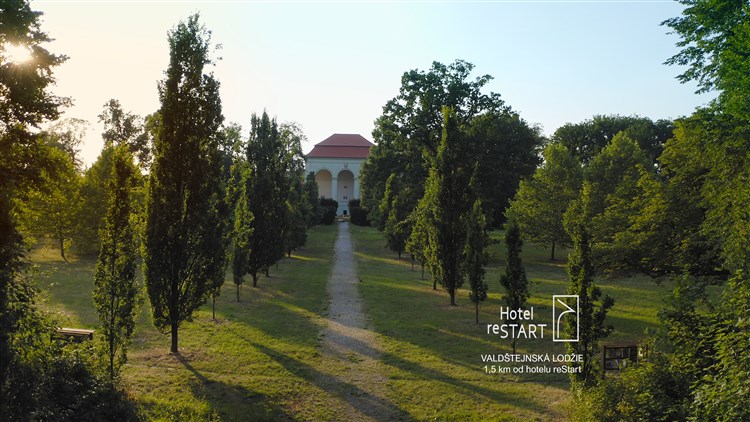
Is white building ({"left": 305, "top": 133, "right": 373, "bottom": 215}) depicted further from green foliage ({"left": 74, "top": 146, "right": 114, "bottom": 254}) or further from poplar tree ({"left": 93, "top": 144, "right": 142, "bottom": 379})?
poplar tree ({"left": 93, "top": 144, "right": 142, "bottom": 379})

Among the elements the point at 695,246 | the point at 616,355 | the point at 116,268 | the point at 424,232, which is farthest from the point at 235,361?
the point at 695,246

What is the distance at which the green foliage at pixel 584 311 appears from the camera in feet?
33.5

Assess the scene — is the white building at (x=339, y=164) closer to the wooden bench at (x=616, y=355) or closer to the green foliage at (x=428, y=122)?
the green foliage at (x=428, y=122)

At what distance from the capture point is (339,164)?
81.4 metres

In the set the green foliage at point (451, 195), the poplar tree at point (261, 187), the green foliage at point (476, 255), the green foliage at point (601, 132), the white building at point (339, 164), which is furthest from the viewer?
the white building at point (339, 164)

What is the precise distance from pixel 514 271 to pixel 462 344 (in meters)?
2.75

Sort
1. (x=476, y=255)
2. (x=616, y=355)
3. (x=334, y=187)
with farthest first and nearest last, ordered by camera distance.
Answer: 1. (x=334, y=187)
2. (x=476, y=255)
3. (x=616, y=355)

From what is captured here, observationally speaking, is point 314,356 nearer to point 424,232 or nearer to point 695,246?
point 424,232

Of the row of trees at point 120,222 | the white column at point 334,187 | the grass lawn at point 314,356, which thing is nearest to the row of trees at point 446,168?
the grass lawn at point 314,356

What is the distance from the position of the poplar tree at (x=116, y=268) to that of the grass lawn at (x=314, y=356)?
98 centimetres

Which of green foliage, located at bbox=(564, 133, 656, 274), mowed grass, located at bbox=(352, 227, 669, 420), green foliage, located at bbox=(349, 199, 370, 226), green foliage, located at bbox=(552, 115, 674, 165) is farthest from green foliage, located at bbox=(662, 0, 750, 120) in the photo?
green foliage, located at bbox=(349, 199, 370, 226)

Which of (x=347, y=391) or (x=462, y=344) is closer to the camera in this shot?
(x=347, y=391)

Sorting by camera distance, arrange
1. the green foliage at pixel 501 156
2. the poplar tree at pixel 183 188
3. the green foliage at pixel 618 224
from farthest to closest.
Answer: the green foliage at pixel 501 156
the green foliage at pixel 618 224
the poplar tree at pixel 183 188

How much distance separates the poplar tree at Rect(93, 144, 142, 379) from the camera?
33.7ft
